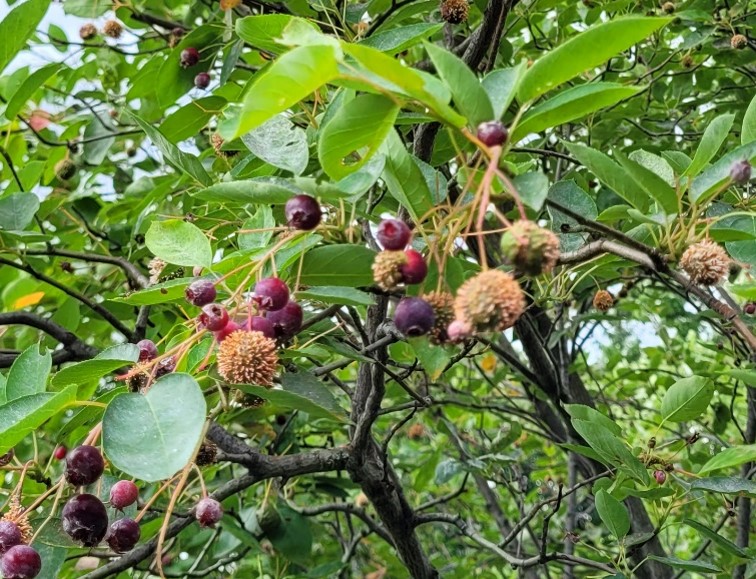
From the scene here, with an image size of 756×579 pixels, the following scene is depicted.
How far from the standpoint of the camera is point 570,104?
75cm

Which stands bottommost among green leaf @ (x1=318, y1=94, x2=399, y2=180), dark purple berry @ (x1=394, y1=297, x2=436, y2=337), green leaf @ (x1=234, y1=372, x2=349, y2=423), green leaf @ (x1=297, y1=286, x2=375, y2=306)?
green leaf @ (x1=234, y1=372, x2=349, y2=423)

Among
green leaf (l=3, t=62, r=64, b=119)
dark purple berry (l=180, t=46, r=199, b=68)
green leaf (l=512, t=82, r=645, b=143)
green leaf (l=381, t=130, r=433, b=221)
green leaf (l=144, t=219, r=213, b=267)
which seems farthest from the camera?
dark purple berry (l=180, t=46, r=199, b=68)

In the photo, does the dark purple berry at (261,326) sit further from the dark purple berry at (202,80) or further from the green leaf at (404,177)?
the dark purple berry at (202,80)

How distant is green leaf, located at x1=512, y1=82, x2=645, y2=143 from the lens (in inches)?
28.6

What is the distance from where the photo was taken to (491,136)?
2.24ft

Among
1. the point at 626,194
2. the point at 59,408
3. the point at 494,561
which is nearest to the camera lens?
the point at 59,408

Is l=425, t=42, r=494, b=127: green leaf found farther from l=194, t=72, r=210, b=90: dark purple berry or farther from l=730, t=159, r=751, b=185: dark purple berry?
l=194, t=72, r=210, b=90: dark purple berry

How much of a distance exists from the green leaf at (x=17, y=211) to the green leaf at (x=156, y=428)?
0.86m

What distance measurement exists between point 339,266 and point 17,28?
93 cm

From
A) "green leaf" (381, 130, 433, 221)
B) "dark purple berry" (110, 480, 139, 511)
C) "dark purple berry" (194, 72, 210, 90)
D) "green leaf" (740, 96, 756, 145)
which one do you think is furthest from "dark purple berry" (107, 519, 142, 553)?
"dark purple berry" (194, 72, 210, 90)

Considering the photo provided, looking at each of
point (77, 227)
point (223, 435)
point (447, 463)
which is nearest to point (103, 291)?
point (77, 227)

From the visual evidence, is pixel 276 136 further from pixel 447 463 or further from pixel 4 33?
pixel 447 463

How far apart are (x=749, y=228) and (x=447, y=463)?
4.33 ft

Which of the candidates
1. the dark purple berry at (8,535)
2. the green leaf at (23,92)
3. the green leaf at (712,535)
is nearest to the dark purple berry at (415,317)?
the dark purple berry at (8,535)
